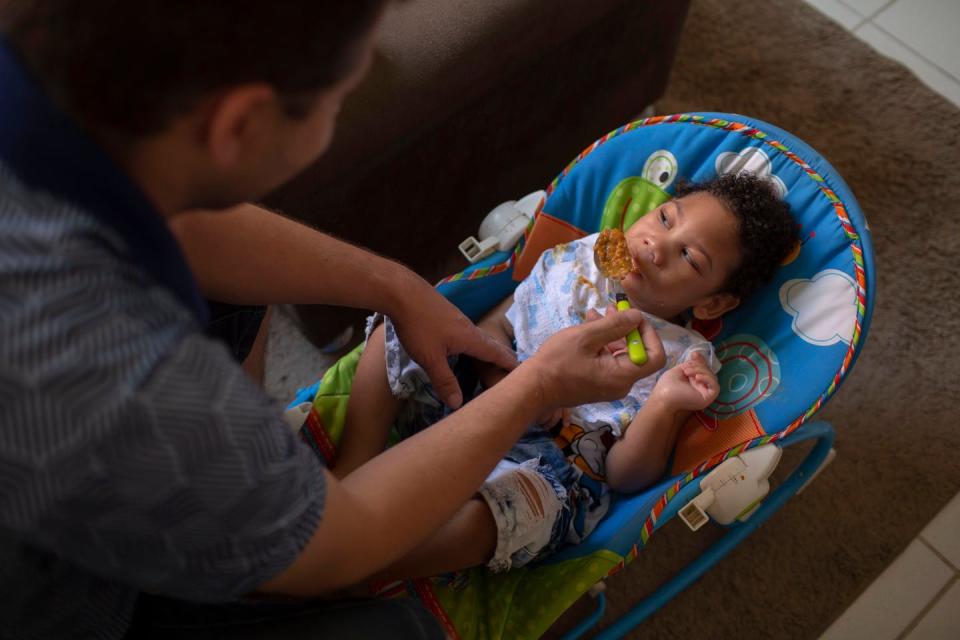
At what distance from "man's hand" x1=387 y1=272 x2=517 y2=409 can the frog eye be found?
391 mm

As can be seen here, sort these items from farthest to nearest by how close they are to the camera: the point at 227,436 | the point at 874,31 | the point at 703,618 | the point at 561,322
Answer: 1. the point at 874,31
2. the point at 703,618
3. the point at 561,322
4. the point at 227,436

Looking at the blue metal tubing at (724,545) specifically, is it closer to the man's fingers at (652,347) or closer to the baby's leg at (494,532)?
the baby's leg at (494,532)

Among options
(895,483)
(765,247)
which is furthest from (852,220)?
(895,483)

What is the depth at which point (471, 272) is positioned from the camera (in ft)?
4.14

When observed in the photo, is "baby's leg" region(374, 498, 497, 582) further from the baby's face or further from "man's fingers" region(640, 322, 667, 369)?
the baby's face

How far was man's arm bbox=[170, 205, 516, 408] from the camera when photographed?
93cm

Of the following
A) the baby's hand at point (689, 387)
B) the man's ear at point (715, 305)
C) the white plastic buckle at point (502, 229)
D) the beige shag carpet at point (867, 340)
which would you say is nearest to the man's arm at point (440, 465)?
the baby's hand at point (689, 387)

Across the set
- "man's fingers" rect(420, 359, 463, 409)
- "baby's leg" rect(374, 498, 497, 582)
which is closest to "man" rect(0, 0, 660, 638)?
"baby's leg" rect(374, 498, 497, 582)

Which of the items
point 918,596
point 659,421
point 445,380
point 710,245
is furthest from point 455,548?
point 918,596

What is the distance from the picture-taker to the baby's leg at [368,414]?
1088mm

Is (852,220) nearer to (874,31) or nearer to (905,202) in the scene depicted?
(905,202)

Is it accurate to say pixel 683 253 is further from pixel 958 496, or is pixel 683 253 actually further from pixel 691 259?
pixel 958 496

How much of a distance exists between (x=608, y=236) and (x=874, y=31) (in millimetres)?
1242

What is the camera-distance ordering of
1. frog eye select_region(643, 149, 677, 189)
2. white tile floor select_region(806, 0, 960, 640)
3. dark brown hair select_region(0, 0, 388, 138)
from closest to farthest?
dark brown hair select_region(0, 0, 388, 138), frog eye select_region(643, 149, 677, 189), white tile floor select_region(806, 0, 960, 640)
